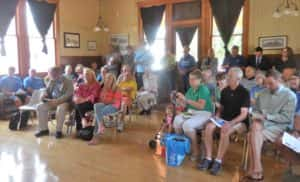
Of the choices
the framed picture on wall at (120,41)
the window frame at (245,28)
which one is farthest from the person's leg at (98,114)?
the framed picture on wall at (120,41)

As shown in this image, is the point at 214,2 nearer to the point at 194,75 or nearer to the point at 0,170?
the point at 194,75

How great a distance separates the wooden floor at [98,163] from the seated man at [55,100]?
0.26 metres

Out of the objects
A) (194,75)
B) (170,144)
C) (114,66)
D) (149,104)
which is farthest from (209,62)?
(170,144)

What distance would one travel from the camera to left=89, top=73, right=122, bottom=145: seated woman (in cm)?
450

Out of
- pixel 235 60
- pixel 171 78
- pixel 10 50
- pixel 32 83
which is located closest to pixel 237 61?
pixel 235 60

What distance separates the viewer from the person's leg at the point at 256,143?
3039 millimetres

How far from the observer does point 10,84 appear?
263 inches

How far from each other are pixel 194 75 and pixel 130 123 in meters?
2.37

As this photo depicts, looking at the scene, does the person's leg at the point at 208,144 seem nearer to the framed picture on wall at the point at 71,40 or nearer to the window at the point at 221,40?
the window at the point at 221,40

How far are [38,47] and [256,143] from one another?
22.2ft

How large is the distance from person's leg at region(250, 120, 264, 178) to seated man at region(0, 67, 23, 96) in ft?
17.3

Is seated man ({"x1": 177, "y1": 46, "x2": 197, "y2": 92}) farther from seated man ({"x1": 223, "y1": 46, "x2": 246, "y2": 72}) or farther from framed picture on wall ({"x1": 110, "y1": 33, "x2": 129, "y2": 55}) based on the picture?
framed picture on wall ({"x1": 110, "y1": 33, "x2": 129, "y2": 55})

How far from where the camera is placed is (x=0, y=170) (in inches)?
133

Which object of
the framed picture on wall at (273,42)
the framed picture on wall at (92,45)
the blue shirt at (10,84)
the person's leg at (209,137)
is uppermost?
the framed picture on wall at (92,45)
